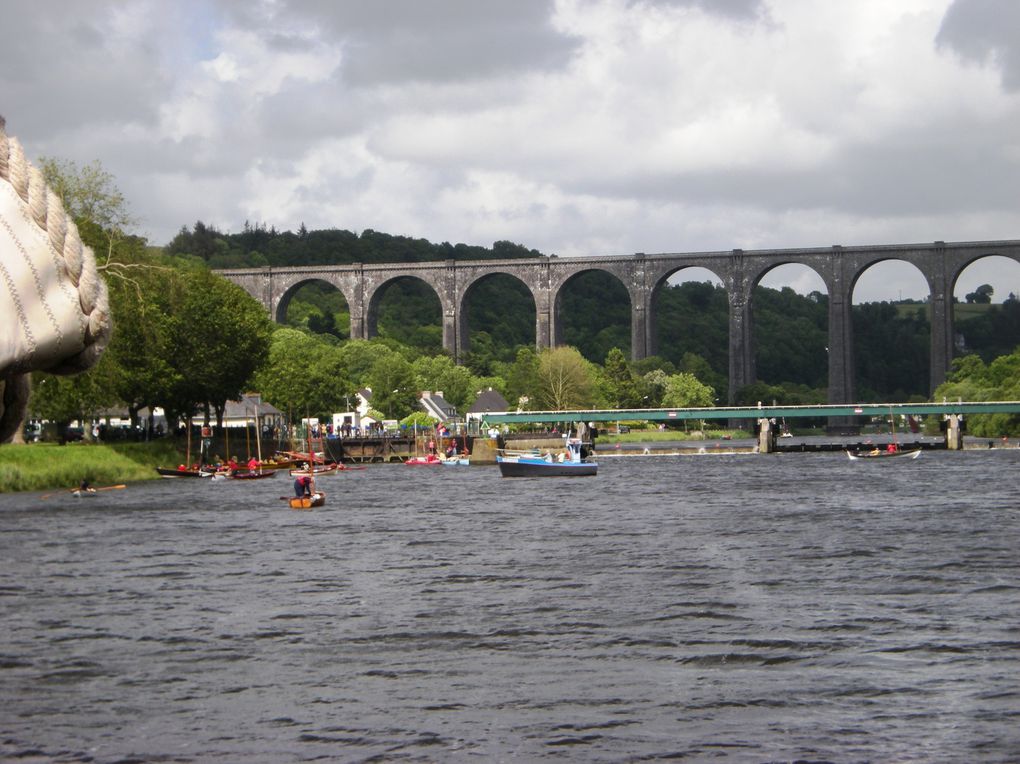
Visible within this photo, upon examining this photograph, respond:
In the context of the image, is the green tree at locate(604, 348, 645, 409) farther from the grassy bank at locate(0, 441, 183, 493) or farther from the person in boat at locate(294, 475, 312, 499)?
the person in boat at locate(294, 475, 312, 499)

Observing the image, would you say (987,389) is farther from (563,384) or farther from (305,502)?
(305,502)

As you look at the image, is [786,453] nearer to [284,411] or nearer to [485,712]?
[284,411]

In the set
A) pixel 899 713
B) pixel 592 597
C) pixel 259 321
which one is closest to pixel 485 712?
pixel 899 713

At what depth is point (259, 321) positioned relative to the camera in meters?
91.4

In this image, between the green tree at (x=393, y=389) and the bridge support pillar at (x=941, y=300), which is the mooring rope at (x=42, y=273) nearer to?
the green tree at (x=393, y=389)

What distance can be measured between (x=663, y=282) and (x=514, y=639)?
436 feet

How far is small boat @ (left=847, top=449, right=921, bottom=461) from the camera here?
102062 millimetres

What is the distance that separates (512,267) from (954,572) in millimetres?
128792

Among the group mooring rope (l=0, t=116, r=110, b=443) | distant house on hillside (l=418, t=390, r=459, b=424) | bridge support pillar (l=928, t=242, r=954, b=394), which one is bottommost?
mooring rope (l=0, t=116, r=110, b=443)

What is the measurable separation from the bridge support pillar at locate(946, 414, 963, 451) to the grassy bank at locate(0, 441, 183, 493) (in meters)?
66.8

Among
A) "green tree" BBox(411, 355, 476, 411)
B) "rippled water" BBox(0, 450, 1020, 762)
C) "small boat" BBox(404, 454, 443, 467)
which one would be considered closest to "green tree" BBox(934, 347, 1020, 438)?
"green tree" BBox(411, 355, 476, 411)

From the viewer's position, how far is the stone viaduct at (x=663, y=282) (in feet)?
463

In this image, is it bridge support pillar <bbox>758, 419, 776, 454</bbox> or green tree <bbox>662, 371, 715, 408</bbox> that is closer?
bridge support pillar <bbox>758, 419, 776, 454</bbox>

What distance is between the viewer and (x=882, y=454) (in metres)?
103
